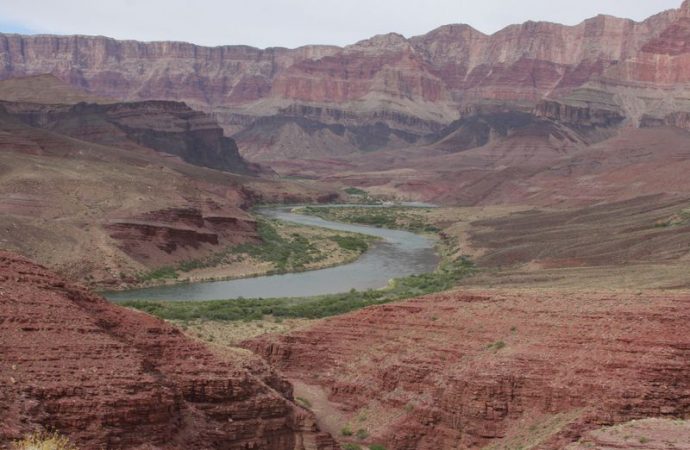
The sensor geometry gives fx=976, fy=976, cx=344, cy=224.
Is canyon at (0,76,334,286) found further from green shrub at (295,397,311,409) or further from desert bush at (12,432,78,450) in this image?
desert bush at (12,432,78,450)

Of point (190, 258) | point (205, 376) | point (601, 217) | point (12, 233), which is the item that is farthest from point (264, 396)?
point (601, 217)

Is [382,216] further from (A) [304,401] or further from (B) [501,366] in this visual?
(B) [501,366]

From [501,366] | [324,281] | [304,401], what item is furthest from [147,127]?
[501,366]

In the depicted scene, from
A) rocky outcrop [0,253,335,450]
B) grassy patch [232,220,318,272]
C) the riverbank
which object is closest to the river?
the riverbank

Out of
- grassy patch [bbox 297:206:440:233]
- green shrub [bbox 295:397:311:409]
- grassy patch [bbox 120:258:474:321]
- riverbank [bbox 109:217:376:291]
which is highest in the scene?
green shrub [bbox 295:397:311:409]

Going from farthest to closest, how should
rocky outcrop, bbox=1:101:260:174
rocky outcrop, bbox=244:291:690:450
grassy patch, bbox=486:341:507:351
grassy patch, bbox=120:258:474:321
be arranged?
rocky outcrop, bbox=1:101:260:174 → grassy patch, bbox=120:258:474:321 → grassy patch, bbox=486:341:507:351 → rocky outcrop, bbox=244:291:690:450

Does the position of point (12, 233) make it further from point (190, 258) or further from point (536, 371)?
point (536, 371)

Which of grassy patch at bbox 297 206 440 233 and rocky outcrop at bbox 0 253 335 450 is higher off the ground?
rocky outcrop at bbox 0 253 335 450
